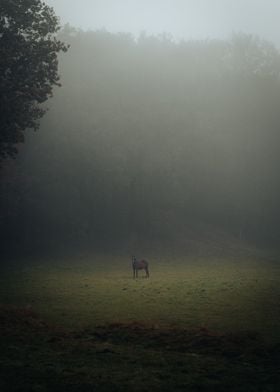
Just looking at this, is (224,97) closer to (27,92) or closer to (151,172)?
(151,172)

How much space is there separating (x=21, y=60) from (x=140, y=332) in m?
19.7

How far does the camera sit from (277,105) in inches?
3155

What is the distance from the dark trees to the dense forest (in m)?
22.1

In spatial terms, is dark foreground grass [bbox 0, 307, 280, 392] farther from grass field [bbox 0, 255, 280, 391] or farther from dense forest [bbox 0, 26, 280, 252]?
dense forest [bbox 0, 26, 280, 252]

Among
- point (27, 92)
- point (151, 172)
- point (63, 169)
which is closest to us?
point (27, 92)

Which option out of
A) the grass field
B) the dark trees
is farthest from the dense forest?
the dark trees

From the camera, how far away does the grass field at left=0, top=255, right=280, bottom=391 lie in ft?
44.0

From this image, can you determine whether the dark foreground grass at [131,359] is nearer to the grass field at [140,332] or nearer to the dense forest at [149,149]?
the grass field at [140,332]

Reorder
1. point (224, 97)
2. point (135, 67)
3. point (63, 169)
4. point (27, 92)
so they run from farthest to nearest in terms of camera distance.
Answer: point (224, 97) < point (135, 67) < point (63, 169) < point (27, 92)

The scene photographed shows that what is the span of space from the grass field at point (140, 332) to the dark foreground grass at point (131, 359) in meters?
0.03

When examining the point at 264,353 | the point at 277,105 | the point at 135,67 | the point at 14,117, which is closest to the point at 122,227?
the point at 135,67

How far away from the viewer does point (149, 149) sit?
195 feet

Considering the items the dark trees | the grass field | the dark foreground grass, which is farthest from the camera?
the dark trees

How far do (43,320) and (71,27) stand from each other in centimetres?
5178
